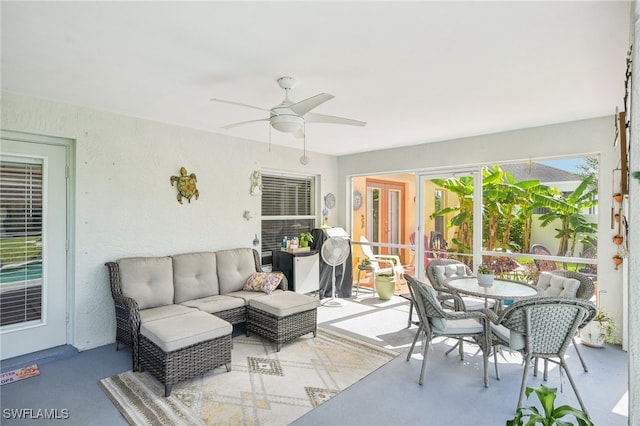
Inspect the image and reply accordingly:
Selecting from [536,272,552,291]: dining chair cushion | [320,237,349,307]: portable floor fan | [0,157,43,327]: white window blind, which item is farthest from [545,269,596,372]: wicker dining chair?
[0,157,43,327]: white window blind

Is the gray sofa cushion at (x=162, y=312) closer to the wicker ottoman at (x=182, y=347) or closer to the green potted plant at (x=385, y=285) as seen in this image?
the wicker ottoman at (x=182, y=347)

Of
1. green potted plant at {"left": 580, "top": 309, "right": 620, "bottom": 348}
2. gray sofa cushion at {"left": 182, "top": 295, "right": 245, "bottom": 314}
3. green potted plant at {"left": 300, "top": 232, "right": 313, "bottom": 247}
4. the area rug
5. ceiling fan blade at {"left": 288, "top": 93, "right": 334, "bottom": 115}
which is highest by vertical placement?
ceiling fan blade at {"left": 288, "top": 93, "right": 334, "bottom": 115}

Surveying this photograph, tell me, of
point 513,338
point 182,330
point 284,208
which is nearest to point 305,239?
point 284,208

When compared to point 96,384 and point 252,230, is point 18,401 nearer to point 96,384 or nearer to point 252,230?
point 96,384

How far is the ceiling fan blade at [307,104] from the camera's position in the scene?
7.83ft

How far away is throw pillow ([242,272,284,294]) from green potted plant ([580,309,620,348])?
3607 millimetres

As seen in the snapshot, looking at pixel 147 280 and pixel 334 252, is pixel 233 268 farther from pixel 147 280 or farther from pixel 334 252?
pixel 334 252

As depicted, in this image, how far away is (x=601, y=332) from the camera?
373 cm

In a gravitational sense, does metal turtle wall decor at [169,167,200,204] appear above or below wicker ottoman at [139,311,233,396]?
above

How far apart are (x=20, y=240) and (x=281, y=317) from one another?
266cm

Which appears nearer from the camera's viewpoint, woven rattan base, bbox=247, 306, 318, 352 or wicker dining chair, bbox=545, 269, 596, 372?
wicker dining chair, bbox=545, 269, 596, 372

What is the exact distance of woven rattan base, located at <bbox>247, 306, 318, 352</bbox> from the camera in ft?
12.0

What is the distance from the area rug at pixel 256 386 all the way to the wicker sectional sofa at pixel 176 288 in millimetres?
458

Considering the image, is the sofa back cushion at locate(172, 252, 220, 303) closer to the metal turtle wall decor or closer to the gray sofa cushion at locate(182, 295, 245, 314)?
the gray sofa cushion at locate(182, 295, 245, 314)
